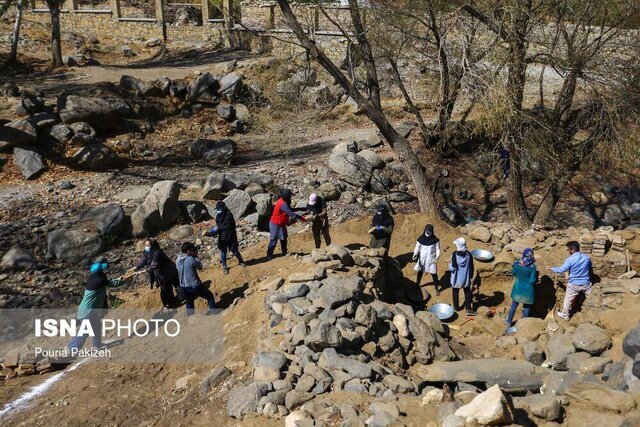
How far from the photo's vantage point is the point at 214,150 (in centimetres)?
1594

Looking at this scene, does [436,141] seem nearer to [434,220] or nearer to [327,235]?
[434,220]

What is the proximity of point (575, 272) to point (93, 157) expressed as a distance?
12029mm

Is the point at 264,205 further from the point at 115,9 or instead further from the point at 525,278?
the point at 115,9

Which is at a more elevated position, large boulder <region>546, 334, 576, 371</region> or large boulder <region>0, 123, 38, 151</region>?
large boulder <region>0, 123, 38, 151</region>

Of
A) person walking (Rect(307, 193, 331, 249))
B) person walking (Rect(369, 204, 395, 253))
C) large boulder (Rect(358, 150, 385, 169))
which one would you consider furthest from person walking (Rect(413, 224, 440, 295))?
large boulder (Rect(358, 150, 385, 169))

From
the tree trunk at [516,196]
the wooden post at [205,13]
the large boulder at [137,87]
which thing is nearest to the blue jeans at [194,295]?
the tree trunk at [516,196]

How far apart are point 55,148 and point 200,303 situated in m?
8.83

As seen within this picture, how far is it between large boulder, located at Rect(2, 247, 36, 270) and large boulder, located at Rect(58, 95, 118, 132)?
6425 millimetres

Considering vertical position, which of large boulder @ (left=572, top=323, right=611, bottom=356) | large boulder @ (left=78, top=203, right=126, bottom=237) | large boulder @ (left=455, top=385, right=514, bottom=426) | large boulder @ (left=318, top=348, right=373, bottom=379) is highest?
large boulder @ (left=78, top=203, right=126, bottom=237)

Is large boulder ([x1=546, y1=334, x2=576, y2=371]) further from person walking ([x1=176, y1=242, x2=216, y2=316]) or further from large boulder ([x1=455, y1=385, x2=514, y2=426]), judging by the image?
person walking ([x1=176, y1=242, x2=216, y2=316])

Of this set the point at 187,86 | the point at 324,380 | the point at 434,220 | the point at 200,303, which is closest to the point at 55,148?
the point at 187,86

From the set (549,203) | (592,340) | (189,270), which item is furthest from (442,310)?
(549,203)

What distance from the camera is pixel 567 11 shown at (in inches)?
430

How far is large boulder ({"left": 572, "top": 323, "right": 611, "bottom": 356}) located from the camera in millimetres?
7090
